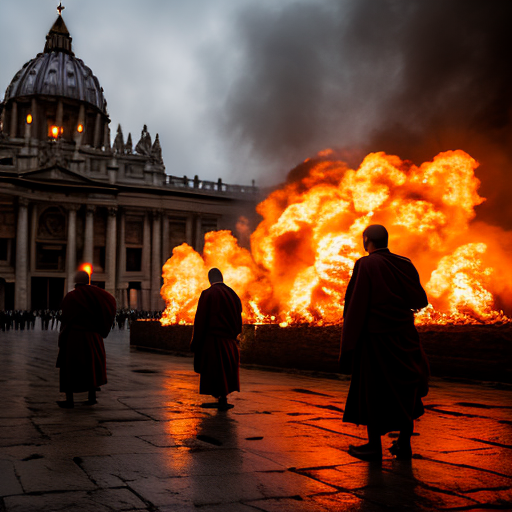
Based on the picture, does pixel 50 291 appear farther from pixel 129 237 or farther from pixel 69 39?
pixel 69 39

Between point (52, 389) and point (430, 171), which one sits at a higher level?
point (430, 171)

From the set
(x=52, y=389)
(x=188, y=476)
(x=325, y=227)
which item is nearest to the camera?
(x=188, y=476)

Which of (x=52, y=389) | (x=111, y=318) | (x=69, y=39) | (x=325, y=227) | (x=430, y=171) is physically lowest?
(x=52, y=389)

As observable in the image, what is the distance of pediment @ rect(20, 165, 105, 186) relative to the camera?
53059mm

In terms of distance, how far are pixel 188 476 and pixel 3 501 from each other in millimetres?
1160

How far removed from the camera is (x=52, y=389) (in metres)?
8.88

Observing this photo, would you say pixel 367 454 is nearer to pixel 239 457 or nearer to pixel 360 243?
pixel 239 457

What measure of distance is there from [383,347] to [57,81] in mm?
74182

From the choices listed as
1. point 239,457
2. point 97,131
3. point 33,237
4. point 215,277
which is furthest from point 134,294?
point 239,457

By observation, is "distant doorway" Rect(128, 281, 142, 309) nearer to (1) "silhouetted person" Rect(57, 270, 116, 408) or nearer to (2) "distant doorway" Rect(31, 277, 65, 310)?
(2) "distant doorway" Rect(31, 277, 65, 310)

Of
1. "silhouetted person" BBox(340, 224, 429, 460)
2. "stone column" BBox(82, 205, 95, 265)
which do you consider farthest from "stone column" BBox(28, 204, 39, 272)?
"silhouetted person" BBox(340, 224, 429, 460)

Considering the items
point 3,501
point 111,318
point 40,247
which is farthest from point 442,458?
point 40,247

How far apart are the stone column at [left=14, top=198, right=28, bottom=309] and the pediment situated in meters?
2.26

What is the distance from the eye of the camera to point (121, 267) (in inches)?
2299
